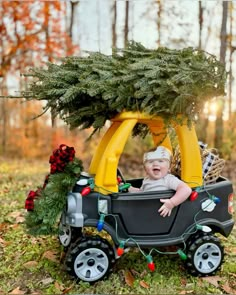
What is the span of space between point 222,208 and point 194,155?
51 cm

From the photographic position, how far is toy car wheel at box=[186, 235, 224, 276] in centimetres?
281

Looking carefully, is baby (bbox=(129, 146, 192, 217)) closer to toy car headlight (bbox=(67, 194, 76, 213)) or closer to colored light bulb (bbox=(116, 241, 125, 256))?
colored light bulb (bbox=(116, 241, 125, 256))

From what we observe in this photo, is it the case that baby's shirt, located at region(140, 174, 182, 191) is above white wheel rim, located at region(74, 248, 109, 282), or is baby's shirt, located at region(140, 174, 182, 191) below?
above

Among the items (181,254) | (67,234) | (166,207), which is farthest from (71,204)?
(181,254)

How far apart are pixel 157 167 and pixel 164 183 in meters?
0.13

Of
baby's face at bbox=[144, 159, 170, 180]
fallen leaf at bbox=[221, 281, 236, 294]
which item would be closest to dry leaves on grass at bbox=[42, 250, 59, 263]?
baby's face at bbox=[144, 159, 170, 180]

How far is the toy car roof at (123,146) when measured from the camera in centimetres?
266

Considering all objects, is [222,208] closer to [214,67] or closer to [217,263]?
[217,263]

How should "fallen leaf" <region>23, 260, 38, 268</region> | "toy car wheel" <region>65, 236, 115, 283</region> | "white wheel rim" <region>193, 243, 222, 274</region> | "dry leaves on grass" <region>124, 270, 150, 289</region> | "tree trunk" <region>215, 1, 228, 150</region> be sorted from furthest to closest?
"tree trunk" <region>215, 1, 228, 150</region>, "fallen leaf" <region>23, 260, 38, 268</region>, "white wheel rim" <region>193, 243, 222, 274</region>, "dry leaves on grass" <region>124, 270, 150, 289</region>, "toy car wheel" <region>65, 236, 115, 283</region>

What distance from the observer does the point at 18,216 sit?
4.32 meters

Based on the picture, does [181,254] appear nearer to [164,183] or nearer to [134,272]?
[134,272]

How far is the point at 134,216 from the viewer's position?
2752 mm

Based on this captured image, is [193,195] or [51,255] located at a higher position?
[193,195]

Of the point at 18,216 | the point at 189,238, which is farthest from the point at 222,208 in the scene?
the point at 18,216
